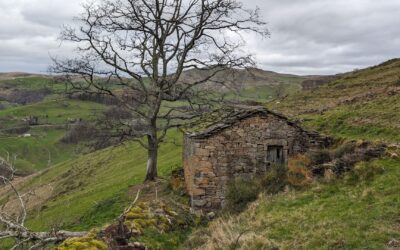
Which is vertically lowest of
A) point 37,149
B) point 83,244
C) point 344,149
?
point 37,149

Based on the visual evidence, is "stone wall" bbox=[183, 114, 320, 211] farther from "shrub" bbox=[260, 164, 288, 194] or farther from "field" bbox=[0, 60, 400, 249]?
"field" bbox=[0, 60, 400, 249]

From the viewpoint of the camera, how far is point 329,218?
11.8m

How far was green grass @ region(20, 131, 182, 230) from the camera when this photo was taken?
22250mm

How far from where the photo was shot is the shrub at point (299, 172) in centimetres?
1620

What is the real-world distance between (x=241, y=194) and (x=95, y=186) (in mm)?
21116

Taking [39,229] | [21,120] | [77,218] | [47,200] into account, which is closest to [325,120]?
[77,218]

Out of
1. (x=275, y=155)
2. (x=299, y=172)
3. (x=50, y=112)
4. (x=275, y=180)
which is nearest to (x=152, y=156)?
(x=275, y=155)

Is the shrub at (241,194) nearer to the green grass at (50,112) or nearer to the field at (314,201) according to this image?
the field at (314,201)

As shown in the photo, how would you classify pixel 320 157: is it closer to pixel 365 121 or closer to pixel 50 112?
pixel 365 121

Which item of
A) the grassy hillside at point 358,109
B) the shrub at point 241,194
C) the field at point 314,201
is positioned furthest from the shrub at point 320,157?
the grassy hillside at point 358,109

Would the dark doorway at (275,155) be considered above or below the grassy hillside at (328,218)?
above

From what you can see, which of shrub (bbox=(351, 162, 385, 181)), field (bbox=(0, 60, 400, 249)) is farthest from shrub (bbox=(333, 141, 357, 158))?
shrub (bbox=(351, 162, 385, 181))

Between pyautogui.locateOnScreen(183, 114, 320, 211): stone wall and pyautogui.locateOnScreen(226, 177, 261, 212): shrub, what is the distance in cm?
76

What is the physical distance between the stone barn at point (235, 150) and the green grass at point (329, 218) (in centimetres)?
291
